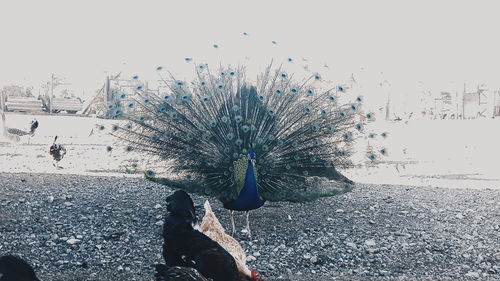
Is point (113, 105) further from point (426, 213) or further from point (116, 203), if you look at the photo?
point (426, 213)

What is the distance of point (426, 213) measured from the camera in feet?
28.2

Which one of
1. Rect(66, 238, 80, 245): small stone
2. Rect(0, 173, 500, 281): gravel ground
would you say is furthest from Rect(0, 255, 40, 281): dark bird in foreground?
Rect(66, 238, 80, 245): small stone

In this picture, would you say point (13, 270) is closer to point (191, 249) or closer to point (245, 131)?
point (191, 249)

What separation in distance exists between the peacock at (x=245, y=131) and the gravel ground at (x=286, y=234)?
660 millimetres

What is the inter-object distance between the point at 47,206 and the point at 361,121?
4.62 meters

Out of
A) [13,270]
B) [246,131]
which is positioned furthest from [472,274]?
[13,270]

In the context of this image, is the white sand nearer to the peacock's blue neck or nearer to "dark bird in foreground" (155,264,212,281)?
the peacock's blue neck

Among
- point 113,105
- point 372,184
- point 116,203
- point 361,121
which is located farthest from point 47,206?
point 372,184

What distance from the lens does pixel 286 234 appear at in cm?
724

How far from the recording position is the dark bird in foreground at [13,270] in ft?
10.7

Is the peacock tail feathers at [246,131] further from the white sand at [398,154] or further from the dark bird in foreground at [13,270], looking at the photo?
the dark bird in foreground at [13,270]

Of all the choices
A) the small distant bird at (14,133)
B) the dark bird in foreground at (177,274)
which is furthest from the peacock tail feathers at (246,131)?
the small distant bird at (14,133)

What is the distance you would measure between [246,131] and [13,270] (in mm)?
4234

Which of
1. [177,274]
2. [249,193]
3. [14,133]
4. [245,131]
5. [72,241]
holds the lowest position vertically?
[72,241]
